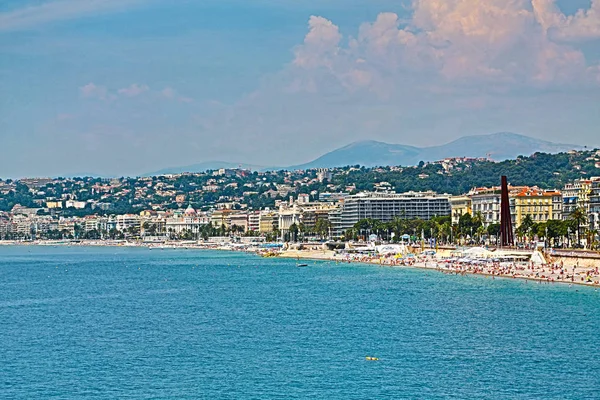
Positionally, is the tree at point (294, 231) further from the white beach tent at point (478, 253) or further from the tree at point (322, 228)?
the white beach tent at point (478, 253)

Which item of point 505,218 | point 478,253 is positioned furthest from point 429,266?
point 505,218

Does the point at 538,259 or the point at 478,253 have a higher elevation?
the point at 478,253

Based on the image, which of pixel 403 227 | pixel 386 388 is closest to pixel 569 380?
pixel 386 388

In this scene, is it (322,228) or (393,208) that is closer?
(393,208)

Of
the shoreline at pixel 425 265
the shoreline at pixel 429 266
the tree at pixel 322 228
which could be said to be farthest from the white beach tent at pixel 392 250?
the tree at pixel 322 228

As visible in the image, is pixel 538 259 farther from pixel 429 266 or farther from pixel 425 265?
pixel 425 265

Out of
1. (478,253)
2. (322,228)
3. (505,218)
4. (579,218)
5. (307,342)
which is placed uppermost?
(322,228)

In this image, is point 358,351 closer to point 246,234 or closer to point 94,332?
point 94,332

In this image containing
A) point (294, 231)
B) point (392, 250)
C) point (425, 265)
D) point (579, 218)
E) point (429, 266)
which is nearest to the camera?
point (429, 266)

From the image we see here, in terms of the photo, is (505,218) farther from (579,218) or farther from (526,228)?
(526,228)

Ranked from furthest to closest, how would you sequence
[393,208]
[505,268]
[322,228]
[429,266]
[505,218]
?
[322,228] < [393,208] < [505,218] < [429,266] < [505,268]
